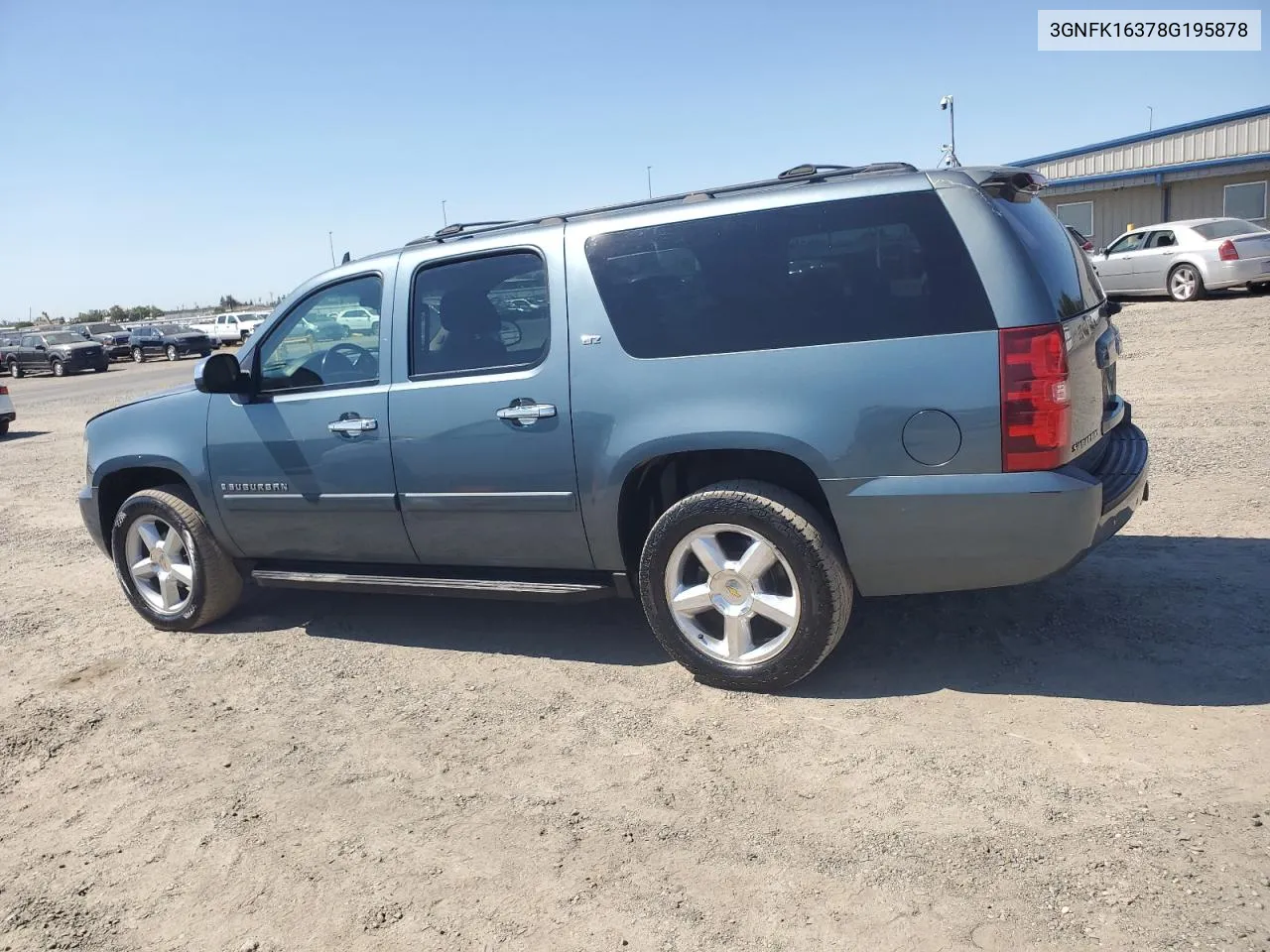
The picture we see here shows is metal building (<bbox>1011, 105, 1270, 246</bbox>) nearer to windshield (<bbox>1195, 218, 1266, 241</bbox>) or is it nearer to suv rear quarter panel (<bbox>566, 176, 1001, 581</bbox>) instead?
windshield (<bbox>1195, 218, 1266, 241</bbox>)

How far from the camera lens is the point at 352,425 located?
15.9 ft

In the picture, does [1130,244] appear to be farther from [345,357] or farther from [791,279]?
[345,357]

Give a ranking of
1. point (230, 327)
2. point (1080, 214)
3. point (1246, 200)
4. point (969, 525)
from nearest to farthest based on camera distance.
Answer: point (969, 525) < point (1246, 200) < point (1080, 214) < point (230, 327)

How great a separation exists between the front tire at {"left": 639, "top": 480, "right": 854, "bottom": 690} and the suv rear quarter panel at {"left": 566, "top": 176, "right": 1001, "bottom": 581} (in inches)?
6.2

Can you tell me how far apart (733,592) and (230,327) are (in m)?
46.4

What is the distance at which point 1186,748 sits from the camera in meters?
3.39

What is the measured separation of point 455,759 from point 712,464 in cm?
155

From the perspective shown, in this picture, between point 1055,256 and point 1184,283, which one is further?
point 1184,283

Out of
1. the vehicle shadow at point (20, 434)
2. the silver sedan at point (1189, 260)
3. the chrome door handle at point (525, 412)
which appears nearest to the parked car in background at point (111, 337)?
the vehicle shadow at point (20, 434)

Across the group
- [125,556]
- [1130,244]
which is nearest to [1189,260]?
[1130,244]

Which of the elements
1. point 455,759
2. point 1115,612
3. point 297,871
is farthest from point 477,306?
point 1115,612

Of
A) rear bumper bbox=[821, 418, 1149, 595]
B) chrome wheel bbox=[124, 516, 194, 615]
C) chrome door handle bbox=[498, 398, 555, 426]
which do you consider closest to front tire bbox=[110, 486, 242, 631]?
chrome wheel bbox=[124, 516, 194, 615]

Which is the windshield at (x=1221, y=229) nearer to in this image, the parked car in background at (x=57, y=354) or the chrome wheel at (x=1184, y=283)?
the chrome wheel at (x=1184, y=283)

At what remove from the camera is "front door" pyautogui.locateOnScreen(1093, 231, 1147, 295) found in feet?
62.8
